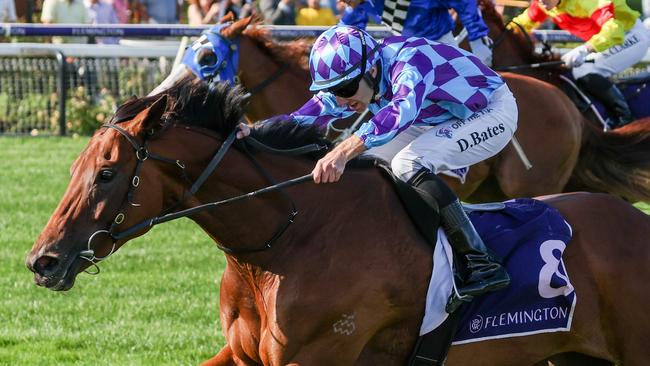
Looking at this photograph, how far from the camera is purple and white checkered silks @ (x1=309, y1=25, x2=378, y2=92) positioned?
4449 mm

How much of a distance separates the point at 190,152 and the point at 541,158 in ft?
12.6

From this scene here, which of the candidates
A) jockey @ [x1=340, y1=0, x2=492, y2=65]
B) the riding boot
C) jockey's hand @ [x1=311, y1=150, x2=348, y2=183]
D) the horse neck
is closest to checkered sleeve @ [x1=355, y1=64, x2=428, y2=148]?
jockey's hand @ [x1=311, y1=150, x2=348, y2=183]

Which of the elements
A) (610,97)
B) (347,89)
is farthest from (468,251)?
(610,97)

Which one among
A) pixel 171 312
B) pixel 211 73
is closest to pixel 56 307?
pixel 171 312

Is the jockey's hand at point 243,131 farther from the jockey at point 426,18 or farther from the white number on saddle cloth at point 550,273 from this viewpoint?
the jockey at point 426,18

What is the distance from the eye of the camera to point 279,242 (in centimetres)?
435

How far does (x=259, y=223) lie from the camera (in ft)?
14.3

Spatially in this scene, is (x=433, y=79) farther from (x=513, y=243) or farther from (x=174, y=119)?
(x=174, y=119)

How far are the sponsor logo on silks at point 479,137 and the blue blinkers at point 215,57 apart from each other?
11.7 ft

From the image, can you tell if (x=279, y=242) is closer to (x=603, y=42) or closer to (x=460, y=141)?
(x=460, y=141)

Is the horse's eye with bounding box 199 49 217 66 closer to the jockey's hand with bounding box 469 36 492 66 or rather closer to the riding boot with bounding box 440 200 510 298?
the jockey's hand with bounding box 469 36 492 66

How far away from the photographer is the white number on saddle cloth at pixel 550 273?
457cm

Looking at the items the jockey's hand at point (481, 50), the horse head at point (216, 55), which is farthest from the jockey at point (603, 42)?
the horse head at point (216, 55)

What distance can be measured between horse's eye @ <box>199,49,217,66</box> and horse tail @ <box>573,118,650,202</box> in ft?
8.26
